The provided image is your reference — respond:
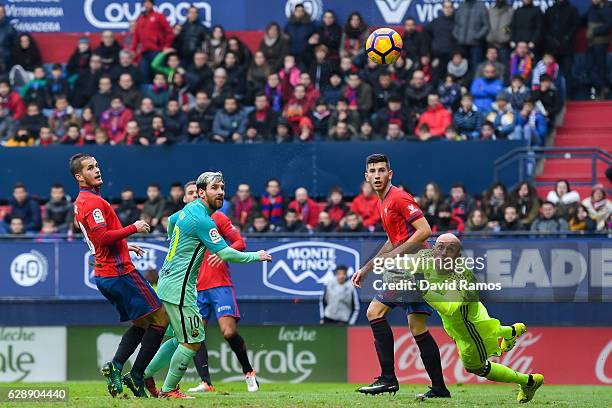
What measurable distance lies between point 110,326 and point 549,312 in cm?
651

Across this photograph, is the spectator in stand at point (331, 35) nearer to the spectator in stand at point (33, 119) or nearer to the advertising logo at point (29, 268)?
the spectator in stand at point (33, 119)

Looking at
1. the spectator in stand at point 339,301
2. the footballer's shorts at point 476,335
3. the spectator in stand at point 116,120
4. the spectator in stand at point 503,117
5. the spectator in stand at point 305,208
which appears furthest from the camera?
the spectator in stand at point 116,120

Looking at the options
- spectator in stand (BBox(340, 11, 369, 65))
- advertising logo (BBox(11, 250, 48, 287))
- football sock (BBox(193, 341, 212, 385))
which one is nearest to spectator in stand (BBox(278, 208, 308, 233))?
advertising logo (BBox(11, 250, 48, 287))

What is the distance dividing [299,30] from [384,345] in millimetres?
12335

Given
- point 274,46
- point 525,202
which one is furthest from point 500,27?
point 525,202

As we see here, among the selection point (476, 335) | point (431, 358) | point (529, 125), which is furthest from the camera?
point (529, 125)

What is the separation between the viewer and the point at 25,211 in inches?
838

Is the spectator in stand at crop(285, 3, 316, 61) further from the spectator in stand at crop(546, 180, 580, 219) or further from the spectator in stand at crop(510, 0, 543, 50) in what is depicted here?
the spectator in stand at crop(546, 180, 580, 219)

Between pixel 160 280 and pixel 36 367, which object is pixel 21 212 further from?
pixel 160 280

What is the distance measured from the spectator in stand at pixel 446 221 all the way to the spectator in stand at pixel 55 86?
803 cm

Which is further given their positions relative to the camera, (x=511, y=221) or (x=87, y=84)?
(x=87, y=84)

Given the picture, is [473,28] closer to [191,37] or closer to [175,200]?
[191,37]

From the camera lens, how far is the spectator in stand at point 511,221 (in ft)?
64.0

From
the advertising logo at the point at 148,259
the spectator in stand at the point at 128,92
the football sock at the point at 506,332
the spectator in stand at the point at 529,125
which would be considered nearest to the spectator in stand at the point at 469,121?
the spectator in stand at the point at 529,125
